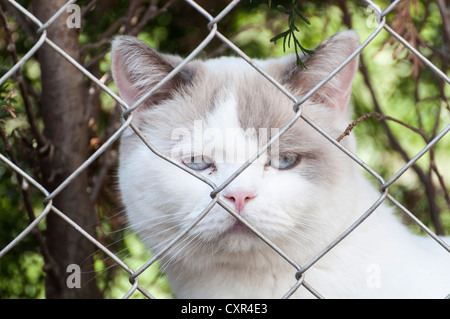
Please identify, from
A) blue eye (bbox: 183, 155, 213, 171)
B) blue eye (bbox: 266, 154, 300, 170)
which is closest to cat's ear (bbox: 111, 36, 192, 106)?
blue eye (bbox: 183, 155, 213, 171)

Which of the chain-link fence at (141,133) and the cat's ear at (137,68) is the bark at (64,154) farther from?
the chain-link fence at (141,133)

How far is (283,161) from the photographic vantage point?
1.60 metres

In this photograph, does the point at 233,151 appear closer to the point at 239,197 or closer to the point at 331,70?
the point at 239,197

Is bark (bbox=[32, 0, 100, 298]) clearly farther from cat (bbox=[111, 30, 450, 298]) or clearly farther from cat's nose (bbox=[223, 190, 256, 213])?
cat's nose (bbox=[223, 190, 256, 213])

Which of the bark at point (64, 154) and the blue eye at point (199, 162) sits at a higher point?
the bark at point (64, 154)

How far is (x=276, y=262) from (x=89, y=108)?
3.49ft

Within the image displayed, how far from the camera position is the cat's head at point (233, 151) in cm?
151

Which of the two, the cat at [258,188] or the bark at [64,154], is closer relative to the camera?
the cat at [258,188]

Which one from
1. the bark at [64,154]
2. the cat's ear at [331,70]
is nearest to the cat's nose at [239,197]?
the cat's ear at [331,70]

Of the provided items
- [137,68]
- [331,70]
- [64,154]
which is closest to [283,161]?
[331,70]

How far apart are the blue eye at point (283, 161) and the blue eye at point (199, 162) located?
18 cm

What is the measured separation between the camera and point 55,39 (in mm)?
1938

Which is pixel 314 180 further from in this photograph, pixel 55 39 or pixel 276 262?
pixel 55 39

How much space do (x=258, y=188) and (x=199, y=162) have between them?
203 millimetres
